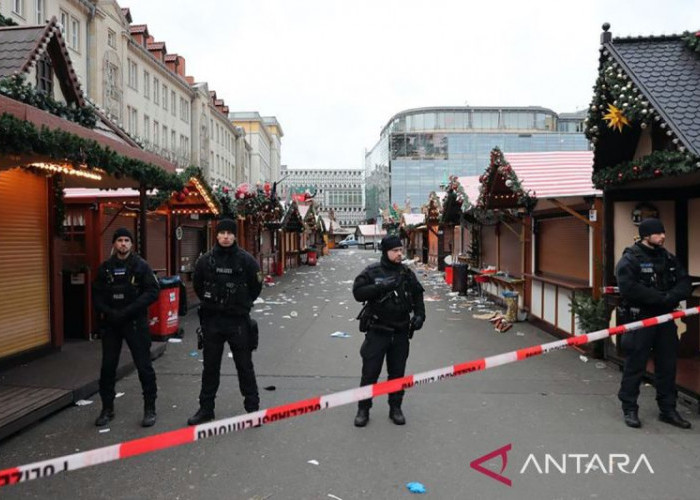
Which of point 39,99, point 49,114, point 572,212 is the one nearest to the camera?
point 49,114

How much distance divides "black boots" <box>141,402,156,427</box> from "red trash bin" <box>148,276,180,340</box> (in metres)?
4.13

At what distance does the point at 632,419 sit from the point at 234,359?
3.93 metres

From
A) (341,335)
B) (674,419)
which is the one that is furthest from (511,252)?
(674,419)

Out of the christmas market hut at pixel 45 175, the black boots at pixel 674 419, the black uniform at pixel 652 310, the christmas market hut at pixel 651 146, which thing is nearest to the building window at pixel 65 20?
the christmas market hut at pixel 45 175

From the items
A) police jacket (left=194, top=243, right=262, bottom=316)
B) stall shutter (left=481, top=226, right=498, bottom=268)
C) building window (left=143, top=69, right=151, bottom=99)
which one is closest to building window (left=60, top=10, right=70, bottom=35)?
building window (left=143, top=69, right=151, bottom=99)

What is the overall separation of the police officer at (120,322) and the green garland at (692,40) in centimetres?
760

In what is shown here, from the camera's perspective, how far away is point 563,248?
1040 cm

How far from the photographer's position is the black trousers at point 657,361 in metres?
5.09

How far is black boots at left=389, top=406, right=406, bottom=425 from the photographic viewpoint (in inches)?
204

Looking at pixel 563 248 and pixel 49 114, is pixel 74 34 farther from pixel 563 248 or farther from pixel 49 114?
pixel 563 248

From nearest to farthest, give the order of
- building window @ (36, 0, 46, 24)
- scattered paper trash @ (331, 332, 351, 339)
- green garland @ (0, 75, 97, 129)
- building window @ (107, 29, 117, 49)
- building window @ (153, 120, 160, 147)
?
green garland @ (0, 75, 97, 129) < scattered paper trash @ (331, 332, 351, 339) < building window @ (36, 0, 46, 24) < building window @ (107, 29, 117, 49) < building window @ (153, 120, 160, 147)

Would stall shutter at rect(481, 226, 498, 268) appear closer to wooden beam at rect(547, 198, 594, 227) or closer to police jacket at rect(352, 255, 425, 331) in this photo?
wooden beam at rect(547, 198, 594, 227)

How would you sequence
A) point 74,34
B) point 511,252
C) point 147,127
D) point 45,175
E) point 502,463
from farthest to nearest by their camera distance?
point 147,127 < point 74,34 < point 511,252 < point 45,175 < point 502,463

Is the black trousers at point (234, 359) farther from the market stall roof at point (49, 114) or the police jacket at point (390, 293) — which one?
the market stall roof at point (49, 114)
